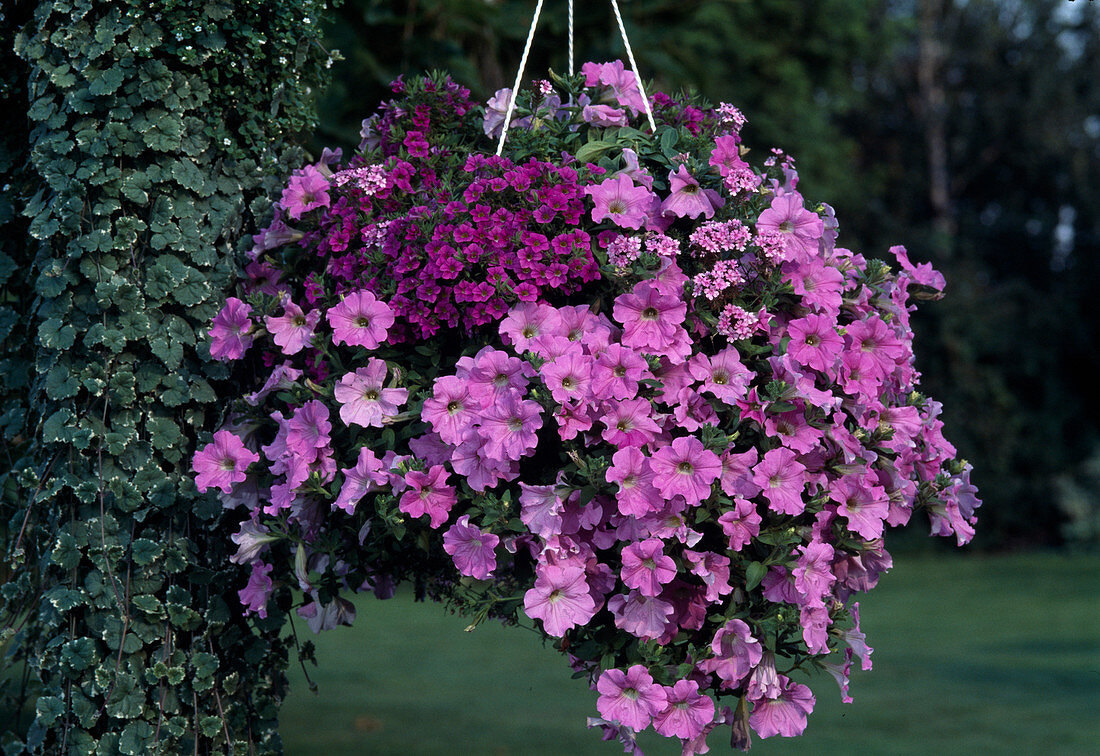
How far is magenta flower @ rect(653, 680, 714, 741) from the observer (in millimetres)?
2506

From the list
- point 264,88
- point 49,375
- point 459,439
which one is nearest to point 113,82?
point 264,88

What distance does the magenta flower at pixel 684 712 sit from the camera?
2.51 m

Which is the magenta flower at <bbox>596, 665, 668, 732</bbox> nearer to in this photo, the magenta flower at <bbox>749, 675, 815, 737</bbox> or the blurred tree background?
the magenta flower at <bbox>749, 675, 815, 737</bbox>

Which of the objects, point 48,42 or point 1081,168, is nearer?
point 48,42

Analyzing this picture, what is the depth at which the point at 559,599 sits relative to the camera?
2.44m

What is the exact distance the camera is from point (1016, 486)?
15039 mm

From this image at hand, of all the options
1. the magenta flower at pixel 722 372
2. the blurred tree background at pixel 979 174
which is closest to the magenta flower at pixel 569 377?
the magenta flower at pixel 722 372

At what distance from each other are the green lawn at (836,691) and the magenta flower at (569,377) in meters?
3.62

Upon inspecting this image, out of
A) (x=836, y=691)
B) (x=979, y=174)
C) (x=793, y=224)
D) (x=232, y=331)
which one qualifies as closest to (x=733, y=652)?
(x=793, y=224)

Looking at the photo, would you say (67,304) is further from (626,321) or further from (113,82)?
(626,321)

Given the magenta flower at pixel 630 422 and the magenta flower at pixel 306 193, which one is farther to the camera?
the magenta flower at pixel 306 193

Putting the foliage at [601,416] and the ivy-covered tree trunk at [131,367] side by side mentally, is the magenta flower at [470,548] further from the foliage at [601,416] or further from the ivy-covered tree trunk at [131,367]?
the ivy-covered tree trunk at [131,367]

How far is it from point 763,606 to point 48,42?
222 centimetres

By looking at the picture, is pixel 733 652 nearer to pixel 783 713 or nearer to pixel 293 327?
pixel 783 713
